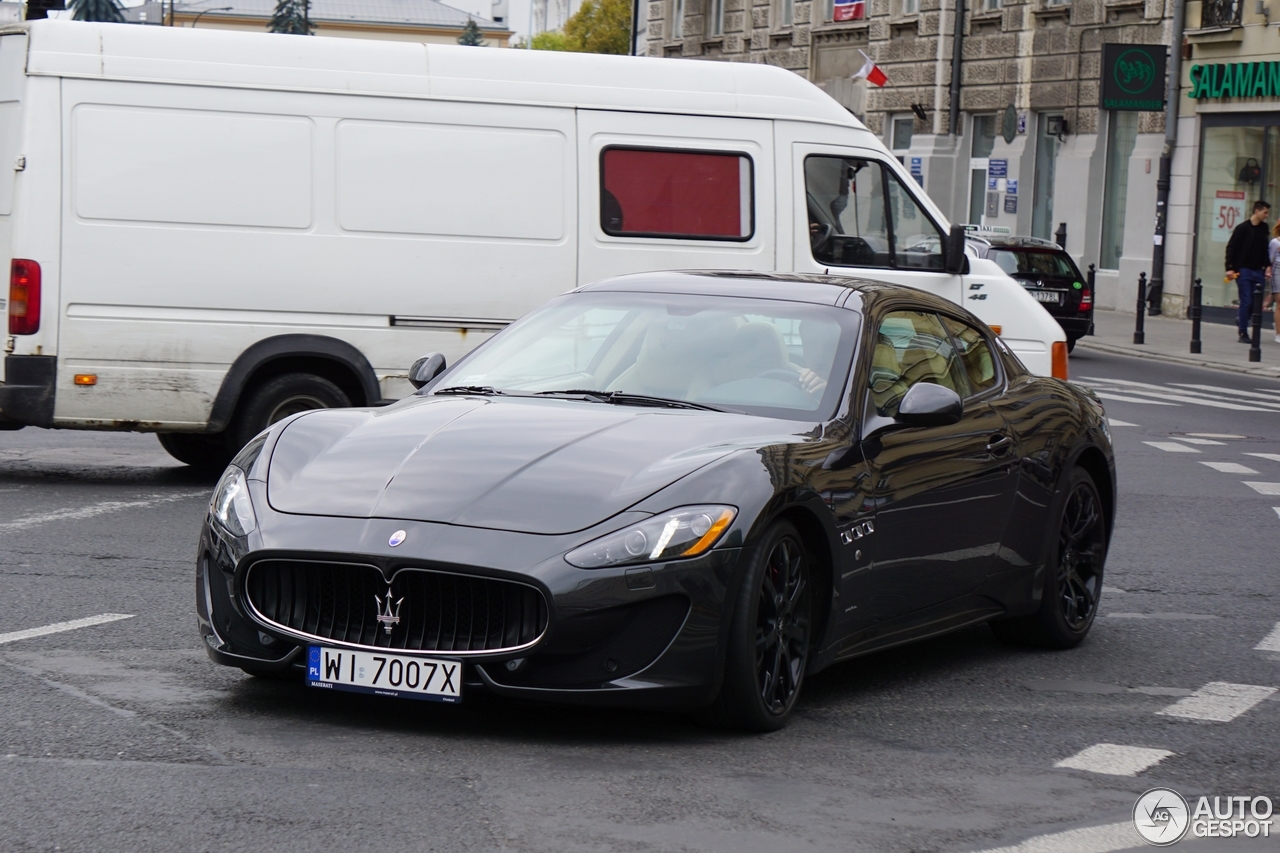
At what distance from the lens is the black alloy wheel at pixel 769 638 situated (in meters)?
5.49

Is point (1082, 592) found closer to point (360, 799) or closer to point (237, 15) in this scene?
point (360, 799)

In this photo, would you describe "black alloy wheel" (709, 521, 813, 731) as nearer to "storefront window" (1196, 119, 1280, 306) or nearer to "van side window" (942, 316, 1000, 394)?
"van side window" (942, 316, 1000, 394)

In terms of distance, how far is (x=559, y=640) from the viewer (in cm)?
523

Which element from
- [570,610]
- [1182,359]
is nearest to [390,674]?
[570,610]

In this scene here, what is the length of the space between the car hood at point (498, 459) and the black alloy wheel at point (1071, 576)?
6.06ft

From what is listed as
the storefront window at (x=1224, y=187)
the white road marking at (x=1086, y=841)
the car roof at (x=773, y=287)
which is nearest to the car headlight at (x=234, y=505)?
the car roof at (x=773, y=287)

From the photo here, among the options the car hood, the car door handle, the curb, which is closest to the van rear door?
the car door handle

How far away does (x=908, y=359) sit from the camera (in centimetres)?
684

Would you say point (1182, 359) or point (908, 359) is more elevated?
point (908, 359)

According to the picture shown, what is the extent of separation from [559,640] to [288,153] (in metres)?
6.51

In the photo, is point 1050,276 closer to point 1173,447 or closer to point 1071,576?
point 1173,447

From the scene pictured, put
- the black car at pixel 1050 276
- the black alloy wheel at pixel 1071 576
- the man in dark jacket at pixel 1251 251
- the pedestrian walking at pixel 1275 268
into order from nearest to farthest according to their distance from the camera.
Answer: the black alloy wheel at pixel 1071 576 → the black car at pixel 1050 276 → the pedestrian walking at pixel 1275 268 → the man in dark jacket at pixel 1251 251

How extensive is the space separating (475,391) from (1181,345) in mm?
22833

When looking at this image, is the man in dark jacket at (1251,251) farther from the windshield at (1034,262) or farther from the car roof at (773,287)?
the car roof at (773,287)
